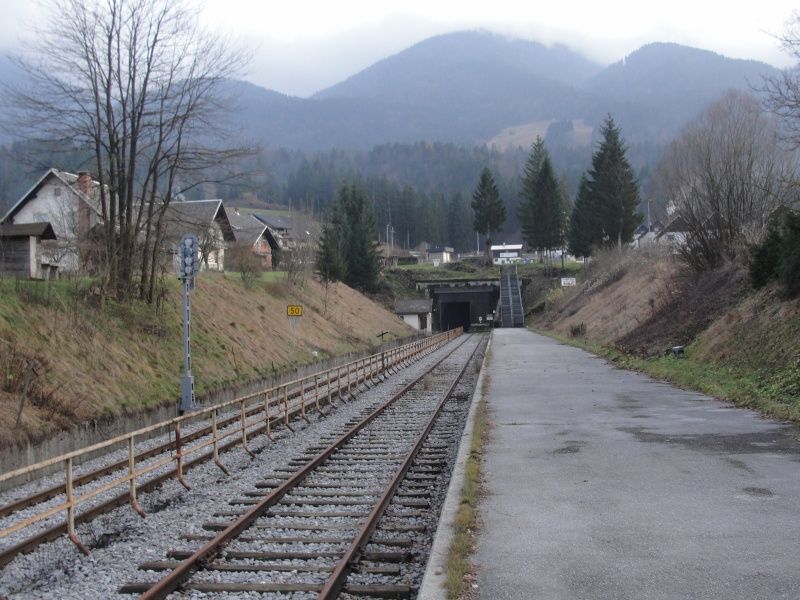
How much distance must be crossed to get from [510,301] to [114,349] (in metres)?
70.4

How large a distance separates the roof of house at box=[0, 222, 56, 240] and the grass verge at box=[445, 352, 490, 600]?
18130mm

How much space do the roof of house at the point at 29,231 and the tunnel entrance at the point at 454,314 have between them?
7690cm

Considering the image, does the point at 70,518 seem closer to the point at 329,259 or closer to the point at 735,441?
the point at 735,441

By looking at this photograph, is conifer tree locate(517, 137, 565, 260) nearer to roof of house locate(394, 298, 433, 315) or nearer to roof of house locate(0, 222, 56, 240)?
roof of house locate(394, 298, 433, 315)

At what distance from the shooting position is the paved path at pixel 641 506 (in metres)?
6.02

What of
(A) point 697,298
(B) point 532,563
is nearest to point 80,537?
(B) point 532,563

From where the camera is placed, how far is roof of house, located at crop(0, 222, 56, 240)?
78.9ft

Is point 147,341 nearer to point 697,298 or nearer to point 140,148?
point 140,148

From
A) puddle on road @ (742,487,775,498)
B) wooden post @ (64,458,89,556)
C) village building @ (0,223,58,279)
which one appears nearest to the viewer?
wooden post @ (64,458,89,556)

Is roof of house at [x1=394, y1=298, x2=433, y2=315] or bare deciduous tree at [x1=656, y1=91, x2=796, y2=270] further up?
bare deciduous tree at [x1=656, y1=91, x2=796, y2=270]

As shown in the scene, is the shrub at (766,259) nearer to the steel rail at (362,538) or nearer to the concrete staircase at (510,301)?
the steel rail at (362,538)

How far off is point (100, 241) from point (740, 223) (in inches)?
1015

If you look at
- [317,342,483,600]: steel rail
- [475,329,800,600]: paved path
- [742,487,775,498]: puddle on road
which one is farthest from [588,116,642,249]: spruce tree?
[742,487,775,498]: puddle on road

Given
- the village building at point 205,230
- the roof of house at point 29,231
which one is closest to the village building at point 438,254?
the village building at point 205,230
